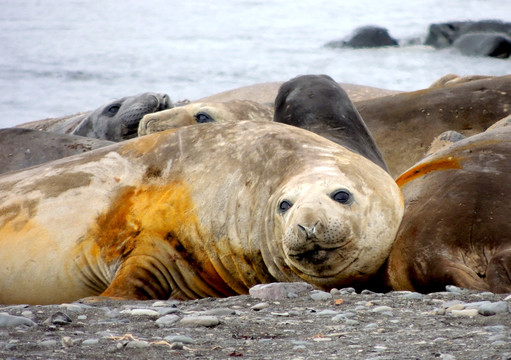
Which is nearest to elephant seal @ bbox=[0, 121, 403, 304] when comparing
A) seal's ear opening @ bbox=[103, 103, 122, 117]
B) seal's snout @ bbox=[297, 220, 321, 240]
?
→ seal's snout @ bbox=[297, 220, 321, 240]

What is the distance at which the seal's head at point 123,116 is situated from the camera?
24.1ft

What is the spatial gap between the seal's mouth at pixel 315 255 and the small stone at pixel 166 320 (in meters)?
0.81

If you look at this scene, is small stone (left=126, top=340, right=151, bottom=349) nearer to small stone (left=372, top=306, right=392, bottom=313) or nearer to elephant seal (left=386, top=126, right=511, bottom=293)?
small stone (left=372, top=306, right=392, bottom=313)

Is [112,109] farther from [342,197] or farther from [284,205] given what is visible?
[342,197]

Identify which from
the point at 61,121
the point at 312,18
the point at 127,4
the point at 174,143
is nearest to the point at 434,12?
the point at 312,18

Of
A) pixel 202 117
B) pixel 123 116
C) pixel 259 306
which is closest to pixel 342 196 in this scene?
pixel 259 306

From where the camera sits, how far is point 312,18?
22.9 metres

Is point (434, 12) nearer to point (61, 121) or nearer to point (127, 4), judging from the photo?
point (127, 4)

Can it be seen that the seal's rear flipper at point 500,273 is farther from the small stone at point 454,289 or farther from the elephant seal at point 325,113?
the elephant seal at point 325,113

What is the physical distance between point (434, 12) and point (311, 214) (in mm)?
20599

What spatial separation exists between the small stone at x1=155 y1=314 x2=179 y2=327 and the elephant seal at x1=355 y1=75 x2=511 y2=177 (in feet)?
12.2

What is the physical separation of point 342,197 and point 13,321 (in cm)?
153

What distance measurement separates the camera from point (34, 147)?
6.45 metres

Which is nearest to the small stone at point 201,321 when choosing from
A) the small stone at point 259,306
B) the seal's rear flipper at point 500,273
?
the small stone at point 259,306
